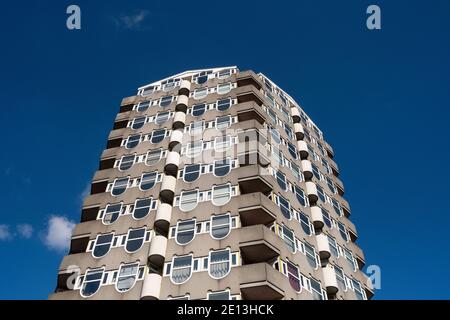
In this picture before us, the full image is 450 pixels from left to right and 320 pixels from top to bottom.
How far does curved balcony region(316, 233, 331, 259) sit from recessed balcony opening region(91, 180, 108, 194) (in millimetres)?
16762

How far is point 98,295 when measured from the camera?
87.9 feet

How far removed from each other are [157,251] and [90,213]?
316 inches

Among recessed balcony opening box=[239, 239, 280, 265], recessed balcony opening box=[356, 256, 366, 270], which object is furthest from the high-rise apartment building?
recessed balcony opening box=[356, 256, 366, 270]

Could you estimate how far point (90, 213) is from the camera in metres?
33.1

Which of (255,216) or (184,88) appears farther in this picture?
(184,88)

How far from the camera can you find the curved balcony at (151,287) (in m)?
25.4

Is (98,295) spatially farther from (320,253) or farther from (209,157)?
(320,253)

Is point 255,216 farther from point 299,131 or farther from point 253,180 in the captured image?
point 299,131

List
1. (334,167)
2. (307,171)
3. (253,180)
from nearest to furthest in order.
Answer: (253,180), (307,171), (334,167)

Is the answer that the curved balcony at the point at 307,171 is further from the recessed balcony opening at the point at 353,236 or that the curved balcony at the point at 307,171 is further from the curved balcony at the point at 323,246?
the recessed balcony opening at the point at 353,236

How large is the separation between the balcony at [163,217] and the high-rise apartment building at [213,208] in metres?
0.07

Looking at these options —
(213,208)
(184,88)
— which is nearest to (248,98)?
(184,88)
